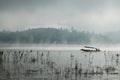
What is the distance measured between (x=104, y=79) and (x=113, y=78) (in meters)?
1.70

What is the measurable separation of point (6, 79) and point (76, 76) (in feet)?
33.7

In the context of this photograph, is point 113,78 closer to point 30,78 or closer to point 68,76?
point 68,76

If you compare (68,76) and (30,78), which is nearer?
(30,78)

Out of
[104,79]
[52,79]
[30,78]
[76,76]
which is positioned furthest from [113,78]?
[30,78]

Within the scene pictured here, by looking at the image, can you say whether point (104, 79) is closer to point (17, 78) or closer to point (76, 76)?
point (76, 76)

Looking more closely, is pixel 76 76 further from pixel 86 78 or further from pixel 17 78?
pixel 17 78

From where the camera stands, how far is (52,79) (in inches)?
1432

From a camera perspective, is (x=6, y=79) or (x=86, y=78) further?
(x=86, y=78)

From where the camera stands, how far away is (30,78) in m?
36.6

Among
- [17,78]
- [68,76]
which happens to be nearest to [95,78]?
[68,76]

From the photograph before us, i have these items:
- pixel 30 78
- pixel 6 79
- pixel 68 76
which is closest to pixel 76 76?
pixel 68 76

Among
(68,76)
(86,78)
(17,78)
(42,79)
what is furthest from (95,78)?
(17,78)

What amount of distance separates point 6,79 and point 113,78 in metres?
14.5

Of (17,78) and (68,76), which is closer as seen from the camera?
(17,78)
